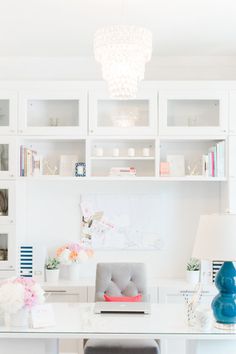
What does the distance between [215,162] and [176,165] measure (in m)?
0.35

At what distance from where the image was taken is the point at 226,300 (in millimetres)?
2705

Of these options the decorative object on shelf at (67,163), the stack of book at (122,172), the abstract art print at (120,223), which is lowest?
the abstract art print at (120,223)

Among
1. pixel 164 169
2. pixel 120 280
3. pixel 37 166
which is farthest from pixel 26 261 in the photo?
pixel 164 169

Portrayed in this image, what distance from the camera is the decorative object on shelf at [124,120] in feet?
13.9

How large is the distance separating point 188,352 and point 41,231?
2.02 metres

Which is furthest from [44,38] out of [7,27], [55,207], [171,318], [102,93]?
[171,318]

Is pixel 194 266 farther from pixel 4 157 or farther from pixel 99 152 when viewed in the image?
pixel 4 157

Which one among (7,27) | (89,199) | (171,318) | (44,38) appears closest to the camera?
(171,318)

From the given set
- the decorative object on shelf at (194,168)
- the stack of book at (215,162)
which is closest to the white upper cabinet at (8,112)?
the decorative object on shelf at (194,168)

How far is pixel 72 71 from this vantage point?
4594 millimetres

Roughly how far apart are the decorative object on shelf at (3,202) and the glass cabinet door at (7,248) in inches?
4.7

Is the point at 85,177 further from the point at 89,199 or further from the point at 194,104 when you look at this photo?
the point at 194,104

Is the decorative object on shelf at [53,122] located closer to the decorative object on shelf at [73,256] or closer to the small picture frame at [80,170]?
the small picture frame at [80,170]

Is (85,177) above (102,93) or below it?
below
